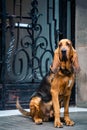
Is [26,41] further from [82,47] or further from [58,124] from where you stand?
[58,124]

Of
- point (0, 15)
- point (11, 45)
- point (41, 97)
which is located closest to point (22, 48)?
point (11, 45)

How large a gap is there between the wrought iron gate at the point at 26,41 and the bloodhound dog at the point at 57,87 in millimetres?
2330

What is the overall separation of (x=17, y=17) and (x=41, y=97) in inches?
124

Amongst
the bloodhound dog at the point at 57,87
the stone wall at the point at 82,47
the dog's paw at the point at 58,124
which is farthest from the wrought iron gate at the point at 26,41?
the dog's paw at the point at 58,124

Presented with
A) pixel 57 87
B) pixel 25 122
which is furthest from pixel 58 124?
pixel 25 122

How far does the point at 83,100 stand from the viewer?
38.6 ft

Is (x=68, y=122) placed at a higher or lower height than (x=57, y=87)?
lower

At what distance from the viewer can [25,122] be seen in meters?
8.80

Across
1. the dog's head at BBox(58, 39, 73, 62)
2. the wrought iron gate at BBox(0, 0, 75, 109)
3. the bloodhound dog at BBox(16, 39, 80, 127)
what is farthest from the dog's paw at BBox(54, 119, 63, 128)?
the wrought iron gate at BBox(0, 0, 75, 109)

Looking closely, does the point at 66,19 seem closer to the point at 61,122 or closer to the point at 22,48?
the point at 22,48

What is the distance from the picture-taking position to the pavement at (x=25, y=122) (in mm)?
8180

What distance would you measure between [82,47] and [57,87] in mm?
3514

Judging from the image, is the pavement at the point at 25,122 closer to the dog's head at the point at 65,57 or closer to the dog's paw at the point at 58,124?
the dog's paw at the point at 58,124

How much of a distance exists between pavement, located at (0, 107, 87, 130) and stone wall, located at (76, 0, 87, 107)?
1.18 m
